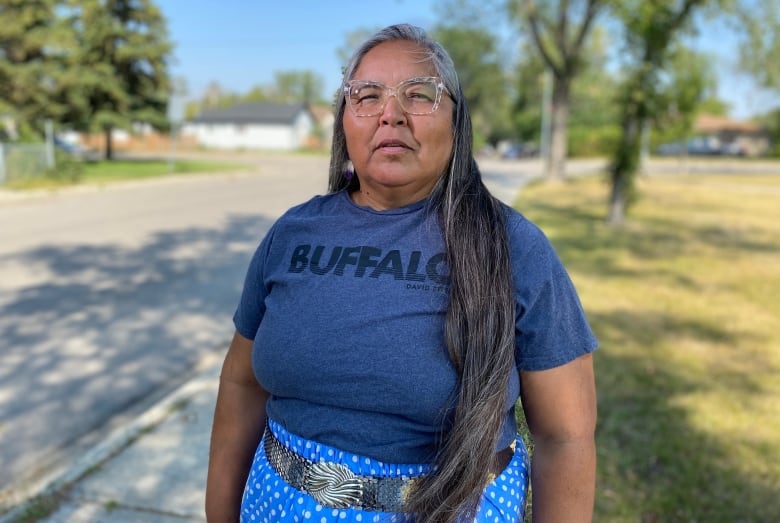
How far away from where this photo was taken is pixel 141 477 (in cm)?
334

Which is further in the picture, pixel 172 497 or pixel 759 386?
pixel 759 386

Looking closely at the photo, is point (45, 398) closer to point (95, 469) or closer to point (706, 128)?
point (95, 469)

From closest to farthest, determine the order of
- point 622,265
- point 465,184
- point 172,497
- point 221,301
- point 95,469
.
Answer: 1. point 465,184
2. point 172,497
3. point 95,469
4. point 221,301
5. point 622,265

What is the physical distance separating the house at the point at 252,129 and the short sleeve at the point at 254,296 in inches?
2771

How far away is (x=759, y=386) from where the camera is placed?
15.1ft

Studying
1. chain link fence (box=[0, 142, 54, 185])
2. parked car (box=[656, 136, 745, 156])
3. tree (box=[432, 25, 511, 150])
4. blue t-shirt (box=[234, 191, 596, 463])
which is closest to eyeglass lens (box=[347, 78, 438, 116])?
blue t-shirt (box=[234, 191, 596, 463])

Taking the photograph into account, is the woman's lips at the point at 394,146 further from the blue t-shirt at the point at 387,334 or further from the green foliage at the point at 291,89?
the green foliage at the point at 291,89

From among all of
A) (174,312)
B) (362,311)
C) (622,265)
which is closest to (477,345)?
(362,311)

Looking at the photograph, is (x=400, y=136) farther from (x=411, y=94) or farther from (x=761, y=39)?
(x=761, y=39)

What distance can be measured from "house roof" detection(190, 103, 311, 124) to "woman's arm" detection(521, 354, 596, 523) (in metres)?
71.6

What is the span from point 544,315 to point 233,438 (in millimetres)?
886

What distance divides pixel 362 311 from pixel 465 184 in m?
0.38

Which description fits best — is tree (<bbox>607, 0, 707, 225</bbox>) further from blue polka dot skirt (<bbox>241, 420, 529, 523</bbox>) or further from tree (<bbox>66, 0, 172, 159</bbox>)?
tree (<bbox>66, 0, 172, 159</bbox>)

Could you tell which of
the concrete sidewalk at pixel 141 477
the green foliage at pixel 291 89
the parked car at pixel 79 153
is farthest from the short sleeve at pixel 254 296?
the green foliage at pixel 291 89
